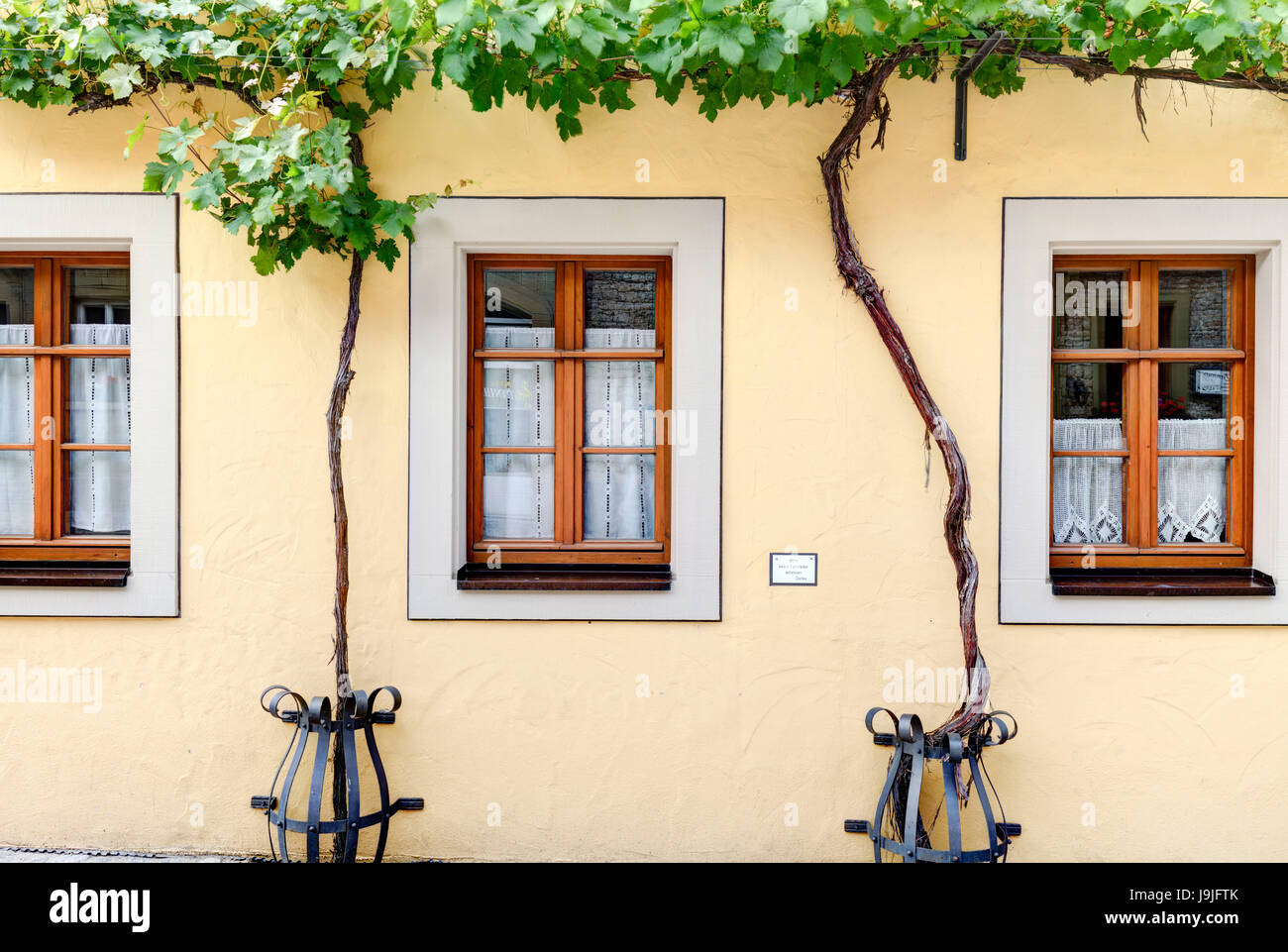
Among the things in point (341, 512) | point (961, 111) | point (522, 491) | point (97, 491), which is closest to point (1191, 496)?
point (961, 111)

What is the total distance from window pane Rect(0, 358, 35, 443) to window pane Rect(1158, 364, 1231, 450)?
4857mm

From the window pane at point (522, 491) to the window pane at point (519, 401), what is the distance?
3.4 inches

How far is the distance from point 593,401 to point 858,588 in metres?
1.36

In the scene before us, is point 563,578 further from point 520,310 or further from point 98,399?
point 98,399

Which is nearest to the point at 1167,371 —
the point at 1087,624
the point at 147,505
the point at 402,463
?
the point at 1087,624

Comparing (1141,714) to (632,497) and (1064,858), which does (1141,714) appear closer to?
(1064,858)

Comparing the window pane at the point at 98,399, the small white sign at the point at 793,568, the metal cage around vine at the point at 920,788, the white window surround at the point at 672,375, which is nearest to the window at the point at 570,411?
the white window surround at the point at 672,375

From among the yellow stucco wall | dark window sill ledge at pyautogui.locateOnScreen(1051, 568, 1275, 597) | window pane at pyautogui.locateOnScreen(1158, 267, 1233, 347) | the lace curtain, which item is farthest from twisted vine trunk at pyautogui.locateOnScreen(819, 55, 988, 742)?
window pane at pyautogui.locateOnScreen(1158, 267, 1233, 347)

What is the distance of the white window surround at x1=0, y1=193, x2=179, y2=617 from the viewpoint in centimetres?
347

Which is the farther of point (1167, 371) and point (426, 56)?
point (1167, 371)

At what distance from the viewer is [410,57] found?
324 cm

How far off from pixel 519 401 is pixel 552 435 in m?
0.20

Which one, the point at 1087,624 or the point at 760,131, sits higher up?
the point at 760,131

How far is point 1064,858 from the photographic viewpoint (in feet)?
11.4
